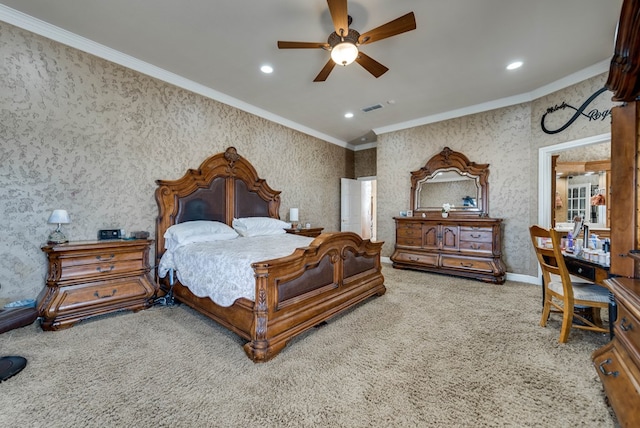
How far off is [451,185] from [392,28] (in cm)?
355

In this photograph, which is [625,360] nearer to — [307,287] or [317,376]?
[317,376]

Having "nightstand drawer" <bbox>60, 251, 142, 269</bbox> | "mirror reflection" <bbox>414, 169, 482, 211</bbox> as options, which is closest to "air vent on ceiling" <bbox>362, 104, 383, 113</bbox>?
"mirror reflection" <bbox>414, 169, 482, 211</bbox>

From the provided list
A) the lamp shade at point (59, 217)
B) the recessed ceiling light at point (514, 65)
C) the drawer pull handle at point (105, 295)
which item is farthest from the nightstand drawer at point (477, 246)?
the lamp shade at point (59, 217)

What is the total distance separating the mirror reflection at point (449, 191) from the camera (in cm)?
477

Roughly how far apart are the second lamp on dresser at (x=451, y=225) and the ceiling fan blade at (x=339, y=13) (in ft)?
11.6

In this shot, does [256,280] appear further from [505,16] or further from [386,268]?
[386,268]

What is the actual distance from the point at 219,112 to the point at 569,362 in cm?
499

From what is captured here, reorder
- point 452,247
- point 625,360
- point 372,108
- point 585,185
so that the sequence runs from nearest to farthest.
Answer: point 625,360
point 452,247
point 372,108
point 585,185

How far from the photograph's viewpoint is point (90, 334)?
236 centimetres

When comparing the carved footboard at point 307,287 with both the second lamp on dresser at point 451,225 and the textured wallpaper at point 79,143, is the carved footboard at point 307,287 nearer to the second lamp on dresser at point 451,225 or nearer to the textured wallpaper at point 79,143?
the second lamp on dresser at point 451,225

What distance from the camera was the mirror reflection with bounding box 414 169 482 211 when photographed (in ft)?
15.6

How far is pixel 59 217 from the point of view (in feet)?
8.30

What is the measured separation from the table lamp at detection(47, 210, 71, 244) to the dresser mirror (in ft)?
17.5

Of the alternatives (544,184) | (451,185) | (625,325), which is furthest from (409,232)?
(625,325)
